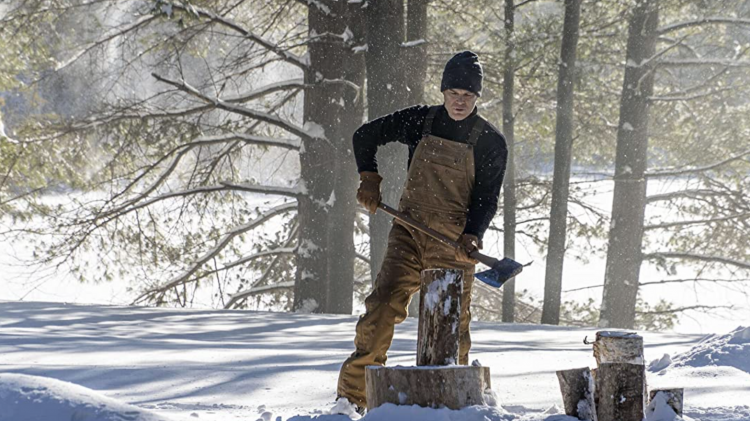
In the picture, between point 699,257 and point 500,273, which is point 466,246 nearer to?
point 500,273

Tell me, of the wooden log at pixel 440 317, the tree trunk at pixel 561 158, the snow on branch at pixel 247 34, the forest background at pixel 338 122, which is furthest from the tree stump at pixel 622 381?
the tree trunk at pixel 561 158

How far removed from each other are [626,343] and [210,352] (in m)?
3.16

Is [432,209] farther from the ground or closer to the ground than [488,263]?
farther from the ground

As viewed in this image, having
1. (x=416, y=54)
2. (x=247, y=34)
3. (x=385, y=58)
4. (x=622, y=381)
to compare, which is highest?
(x=247, y=34)

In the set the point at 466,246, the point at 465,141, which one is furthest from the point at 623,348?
the point at 465,141

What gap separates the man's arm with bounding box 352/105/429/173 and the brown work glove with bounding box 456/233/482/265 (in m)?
0.61

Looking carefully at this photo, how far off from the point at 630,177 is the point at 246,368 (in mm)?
9973

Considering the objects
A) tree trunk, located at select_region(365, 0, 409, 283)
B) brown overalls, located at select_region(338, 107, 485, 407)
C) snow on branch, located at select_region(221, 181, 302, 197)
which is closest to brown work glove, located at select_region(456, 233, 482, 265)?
brown overalls, located at select_region(338, 107, 485, 407)

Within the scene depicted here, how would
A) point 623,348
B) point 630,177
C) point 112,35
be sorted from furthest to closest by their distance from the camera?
point 630,177 < point 112,35 < point 623,348

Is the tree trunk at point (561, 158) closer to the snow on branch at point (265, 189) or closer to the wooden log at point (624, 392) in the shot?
the snow on branch at point (265, 189)

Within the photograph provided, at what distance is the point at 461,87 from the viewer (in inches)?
166

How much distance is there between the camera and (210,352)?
573 cm

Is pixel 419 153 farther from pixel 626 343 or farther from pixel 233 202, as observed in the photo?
pixel 233 202

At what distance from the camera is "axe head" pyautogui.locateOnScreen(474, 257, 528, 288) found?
3.86 m
